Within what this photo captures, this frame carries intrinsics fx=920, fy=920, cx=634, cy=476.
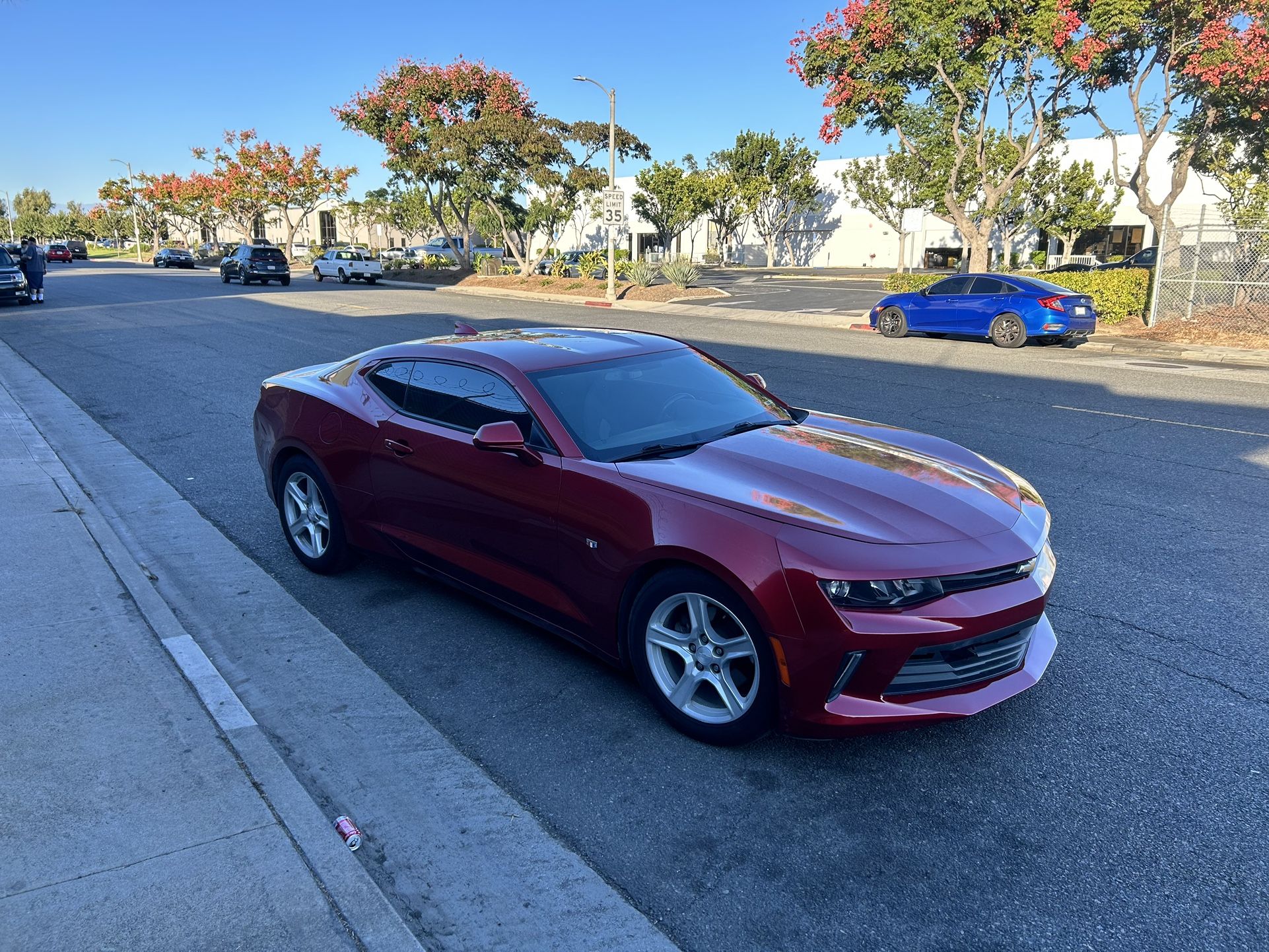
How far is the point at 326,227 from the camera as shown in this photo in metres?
97.9

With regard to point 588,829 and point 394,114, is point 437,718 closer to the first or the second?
point 588,829

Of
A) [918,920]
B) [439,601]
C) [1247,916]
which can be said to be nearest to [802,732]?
[918,920]

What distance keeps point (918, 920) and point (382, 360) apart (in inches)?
157

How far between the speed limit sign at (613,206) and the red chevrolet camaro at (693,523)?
25.9 meters

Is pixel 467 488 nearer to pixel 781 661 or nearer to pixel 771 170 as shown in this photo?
pixel 781 661

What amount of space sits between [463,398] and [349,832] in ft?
7.48

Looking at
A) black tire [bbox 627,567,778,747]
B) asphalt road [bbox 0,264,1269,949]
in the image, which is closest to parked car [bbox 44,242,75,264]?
asphalt road [bbox 0,264,1269,949]

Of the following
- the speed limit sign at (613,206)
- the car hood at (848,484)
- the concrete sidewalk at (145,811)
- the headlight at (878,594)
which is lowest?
the concrete sidewalk at (145,811)

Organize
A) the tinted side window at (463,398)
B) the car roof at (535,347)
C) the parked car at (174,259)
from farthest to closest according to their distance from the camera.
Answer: the parked car at (174,259)
the car roof at (535,347)
the tinted side window at (463,398)

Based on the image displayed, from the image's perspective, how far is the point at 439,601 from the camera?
5.24m

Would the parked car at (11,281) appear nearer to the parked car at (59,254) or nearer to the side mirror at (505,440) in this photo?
the side mirror at (505,440)

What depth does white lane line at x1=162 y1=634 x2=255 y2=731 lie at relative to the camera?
383 cm

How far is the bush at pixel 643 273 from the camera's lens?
110 ft

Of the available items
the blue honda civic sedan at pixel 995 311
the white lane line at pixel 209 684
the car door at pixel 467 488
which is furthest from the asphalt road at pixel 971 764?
the blue honda civic sedan at pixel 995 311
